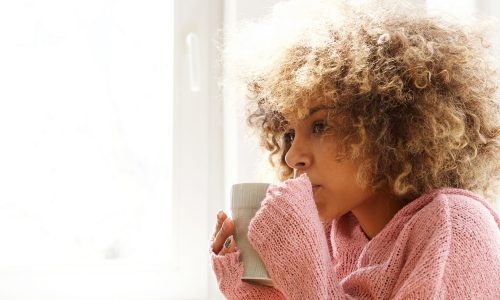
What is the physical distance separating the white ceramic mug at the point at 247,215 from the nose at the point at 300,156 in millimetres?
79

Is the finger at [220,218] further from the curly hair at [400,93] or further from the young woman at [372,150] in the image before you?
the curly hair at [400,93]

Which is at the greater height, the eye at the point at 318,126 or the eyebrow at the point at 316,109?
the eyebrow at the point at 316,109

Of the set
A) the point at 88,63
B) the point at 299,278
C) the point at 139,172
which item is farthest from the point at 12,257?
the point at 299,278

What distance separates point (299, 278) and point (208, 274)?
701mm

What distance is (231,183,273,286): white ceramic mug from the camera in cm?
93

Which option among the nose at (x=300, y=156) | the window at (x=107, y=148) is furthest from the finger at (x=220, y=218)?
the window at (x=107, y=148)

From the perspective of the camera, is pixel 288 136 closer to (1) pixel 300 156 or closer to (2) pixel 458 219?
(1) pixel 300 156

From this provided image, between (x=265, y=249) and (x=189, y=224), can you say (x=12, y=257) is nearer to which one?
(x=189, y=224)

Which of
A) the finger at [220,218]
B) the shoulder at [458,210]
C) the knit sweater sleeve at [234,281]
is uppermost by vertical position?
the shoulder at [458,210]

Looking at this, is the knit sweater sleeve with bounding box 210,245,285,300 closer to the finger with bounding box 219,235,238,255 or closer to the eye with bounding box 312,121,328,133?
the finger with bounding box 219,235,238,255

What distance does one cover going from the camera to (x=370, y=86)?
93cm

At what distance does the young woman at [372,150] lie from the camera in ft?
2.89

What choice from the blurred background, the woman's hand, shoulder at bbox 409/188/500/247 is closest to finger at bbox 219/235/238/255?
the woman's hand

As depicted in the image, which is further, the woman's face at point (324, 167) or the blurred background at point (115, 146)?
the blurred background at point (115, 146)
